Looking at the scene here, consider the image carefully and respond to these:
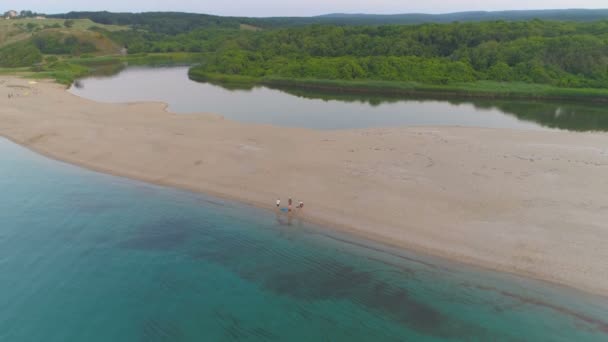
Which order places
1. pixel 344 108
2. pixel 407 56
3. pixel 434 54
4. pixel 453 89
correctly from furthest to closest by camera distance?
pixel 434 54 < pixel 407 56 < pixel 453 89 < pixel 344 108

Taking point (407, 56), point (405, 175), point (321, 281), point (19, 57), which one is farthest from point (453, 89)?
point (19, 57)

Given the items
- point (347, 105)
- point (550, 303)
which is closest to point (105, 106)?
point (347, 105)

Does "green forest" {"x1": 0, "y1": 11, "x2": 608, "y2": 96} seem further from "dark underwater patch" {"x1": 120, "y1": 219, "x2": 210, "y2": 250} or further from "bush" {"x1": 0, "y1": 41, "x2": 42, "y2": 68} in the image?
"dark underwater patch" {"x1": 120, "y1": 219, "x2": 210, "y2": 250}

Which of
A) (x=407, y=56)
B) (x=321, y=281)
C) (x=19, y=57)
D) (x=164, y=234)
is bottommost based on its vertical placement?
(x=321, y=281)

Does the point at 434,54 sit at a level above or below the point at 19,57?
below

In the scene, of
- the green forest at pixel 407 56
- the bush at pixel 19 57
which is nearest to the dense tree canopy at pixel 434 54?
the green forest at pixel 407 56

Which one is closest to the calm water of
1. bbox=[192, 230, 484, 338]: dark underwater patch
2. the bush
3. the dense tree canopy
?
the dense tree canopy

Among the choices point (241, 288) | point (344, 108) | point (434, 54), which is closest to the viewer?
point (241, 288)

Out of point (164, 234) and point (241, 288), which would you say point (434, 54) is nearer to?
point (164, 234)
